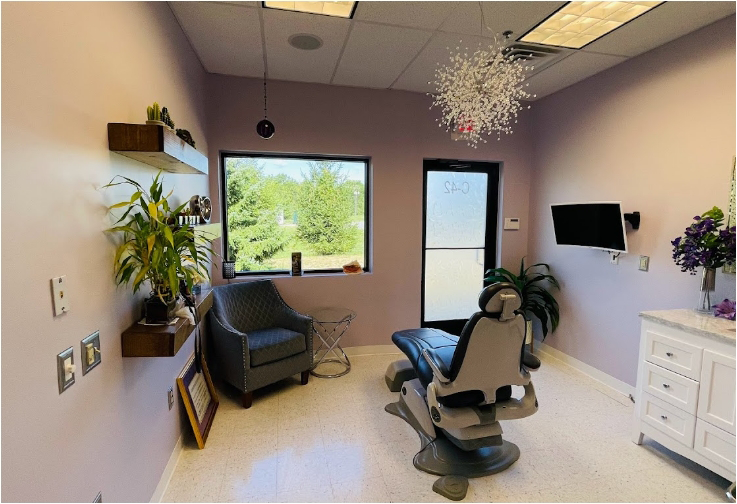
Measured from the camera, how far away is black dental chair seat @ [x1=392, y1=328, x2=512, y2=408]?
2076 mm

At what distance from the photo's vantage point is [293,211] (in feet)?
12.3

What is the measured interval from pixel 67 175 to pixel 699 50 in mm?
3708

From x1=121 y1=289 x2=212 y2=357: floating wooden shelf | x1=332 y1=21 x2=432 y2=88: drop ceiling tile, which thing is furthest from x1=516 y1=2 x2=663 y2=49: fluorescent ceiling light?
x1=121 y1=289 x2=212 y2=357: floating wooden shelf

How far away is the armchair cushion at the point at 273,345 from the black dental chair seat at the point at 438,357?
848 mm

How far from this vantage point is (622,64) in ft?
9.80

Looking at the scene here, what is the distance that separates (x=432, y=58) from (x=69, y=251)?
283 centimetres

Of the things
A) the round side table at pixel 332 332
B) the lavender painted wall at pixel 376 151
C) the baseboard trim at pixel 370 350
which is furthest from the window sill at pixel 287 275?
the baseboard trim at pixel 370 350

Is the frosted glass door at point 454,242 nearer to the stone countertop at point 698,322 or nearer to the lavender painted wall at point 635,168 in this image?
the lavender painted wall at point 635,168

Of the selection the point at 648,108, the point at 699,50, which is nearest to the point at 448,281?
the point at 648,108

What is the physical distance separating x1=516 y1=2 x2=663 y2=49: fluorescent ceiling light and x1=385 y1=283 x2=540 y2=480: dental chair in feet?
6.12

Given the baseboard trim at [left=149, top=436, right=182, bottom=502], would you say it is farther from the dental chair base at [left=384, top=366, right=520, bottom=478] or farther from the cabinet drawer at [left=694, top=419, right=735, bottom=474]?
the cabinet drawer at [left=694, top=419, right=735, bottom=474]

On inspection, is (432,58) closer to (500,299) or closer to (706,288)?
(500,299)

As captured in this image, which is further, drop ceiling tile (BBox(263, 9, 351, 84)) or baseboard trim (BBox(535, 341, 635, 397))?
baseboard trim (BBox(535, 341, 635, 397))

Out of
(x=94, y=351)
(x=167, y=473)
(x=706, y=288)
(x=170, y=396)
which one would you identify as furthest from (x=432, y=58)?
(x=167, y=473)
